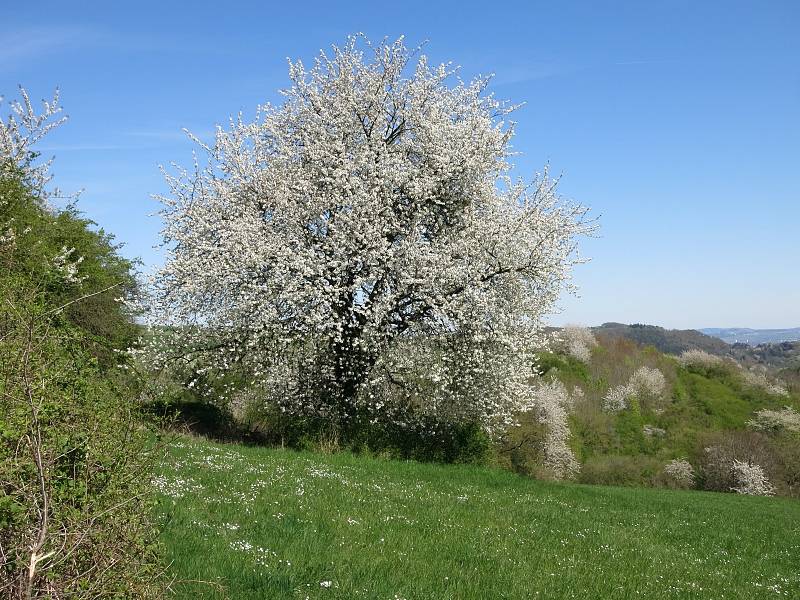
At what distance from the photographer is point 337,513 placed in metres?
7.69

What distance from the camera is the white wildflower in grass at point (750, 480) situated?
121 feet

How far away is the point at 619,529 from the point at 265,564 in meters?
7.13

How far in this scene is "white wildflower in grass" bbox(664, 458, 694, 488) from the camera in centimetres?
4094

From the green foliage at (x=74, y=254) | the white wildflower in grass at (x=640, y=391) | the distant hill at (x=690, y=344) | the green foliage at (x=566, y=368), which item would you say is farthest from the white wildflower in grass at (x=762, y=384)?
the green foliage at (x=74, y=254)

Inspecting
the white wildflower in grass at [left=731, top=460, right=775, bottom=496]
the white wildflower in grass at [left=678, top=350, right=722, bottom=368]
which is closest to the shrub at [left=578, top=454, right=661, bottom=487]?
the white wildflower in grass at [left=731, top=460, right=775, bottom=496]

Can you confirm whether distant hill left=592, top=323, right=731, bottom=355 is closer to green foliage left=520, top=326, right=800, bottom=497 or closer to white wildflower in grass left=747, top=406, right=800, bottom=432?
green foliage left=520, top=326, right=800, bottom=497

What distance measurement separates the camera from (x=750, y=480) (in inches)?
1465

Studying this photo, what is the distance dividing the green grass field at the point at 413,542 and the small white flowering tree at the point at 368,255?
3935mm

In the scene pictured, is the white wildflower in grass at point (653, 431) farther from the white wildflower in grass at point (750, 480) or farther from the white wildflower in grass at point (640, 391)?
the white wildflower in grass at point (750, 480)

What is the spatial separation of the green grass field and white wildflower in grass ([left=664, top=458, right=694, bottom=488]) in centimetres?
3124

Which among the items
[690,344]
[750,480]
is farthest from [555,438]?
[690,344]

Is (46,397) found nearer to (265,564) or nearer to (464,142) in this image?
(265,564)

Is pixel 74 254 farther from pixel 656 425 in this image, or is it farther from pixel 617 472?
pixel 656 425

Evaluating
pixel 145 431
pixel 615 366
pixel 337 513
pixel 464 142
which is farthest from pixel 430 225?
pixel 615 366
